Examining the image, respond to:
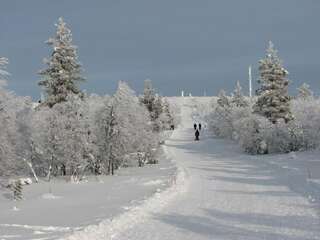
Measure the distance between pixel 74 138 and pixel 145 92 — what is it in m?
53.3

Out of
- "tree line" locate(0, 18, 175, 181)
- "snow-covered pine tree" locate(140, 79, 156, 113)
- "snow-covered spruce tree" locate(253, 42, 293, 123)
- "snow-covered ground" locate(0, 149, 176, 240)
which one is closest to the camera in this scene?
"snow-covered ground" locate(0, 149, 176, 240)

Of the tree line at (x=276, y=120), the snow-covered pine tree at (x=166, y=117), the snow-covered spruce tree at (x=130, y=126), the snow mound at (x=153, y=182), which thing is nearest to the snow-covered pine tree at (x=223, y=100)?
the snow-covered pine tree at (x=166, y=117)

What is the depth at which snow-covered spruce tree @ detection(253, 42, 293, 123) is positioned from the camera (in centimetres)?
5319

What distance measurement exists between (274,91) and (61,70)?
831 inches

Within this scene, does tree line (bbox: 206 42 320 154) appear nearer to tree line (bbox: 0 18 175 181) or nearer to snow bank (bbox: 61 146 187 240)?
tree line (bbox: 0 18 175 181)

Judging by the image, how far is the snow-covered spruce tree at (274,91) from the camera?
53.2 metres

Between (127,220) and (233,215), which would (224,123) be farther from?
(127,220)

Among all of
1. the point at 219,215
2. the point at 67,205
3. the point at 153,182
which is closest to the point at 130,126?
the point at 153,182

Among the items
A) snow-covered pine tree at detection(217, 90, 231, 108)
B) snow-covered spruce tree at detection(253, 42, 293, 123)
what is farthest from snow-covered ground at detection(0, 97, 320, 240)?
snow-covered pine tree at detection(217, 90, 231, 108)

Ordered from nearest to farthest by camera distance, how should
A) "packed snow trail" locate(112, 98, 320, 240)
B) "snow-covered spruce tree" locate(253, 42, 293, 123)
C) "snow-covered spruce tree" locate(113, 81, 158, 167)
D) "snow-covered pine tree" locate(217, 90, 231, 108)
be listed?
"packed snow trail" locate(112, 98, 320, 240) → "snow-covered spruce tree" locate(113, 81, 158, 167) → "snow-covered spruce tree" locate(253, 42, 293, 123) → "snow-covered pine tree" locate(217, 90, 231, 108)

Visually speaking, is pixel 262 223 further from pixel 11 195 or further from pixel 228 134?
pixel 228 134

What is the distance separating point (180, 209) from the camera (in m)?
19.7

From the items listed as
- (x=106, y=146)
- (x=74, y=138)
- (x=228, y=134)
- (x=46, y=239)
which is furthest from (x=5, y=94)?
(x=228, y=134)

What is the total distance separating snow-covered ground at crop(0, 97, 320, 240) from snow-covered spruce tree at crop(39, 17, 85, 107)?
38.5 ft
